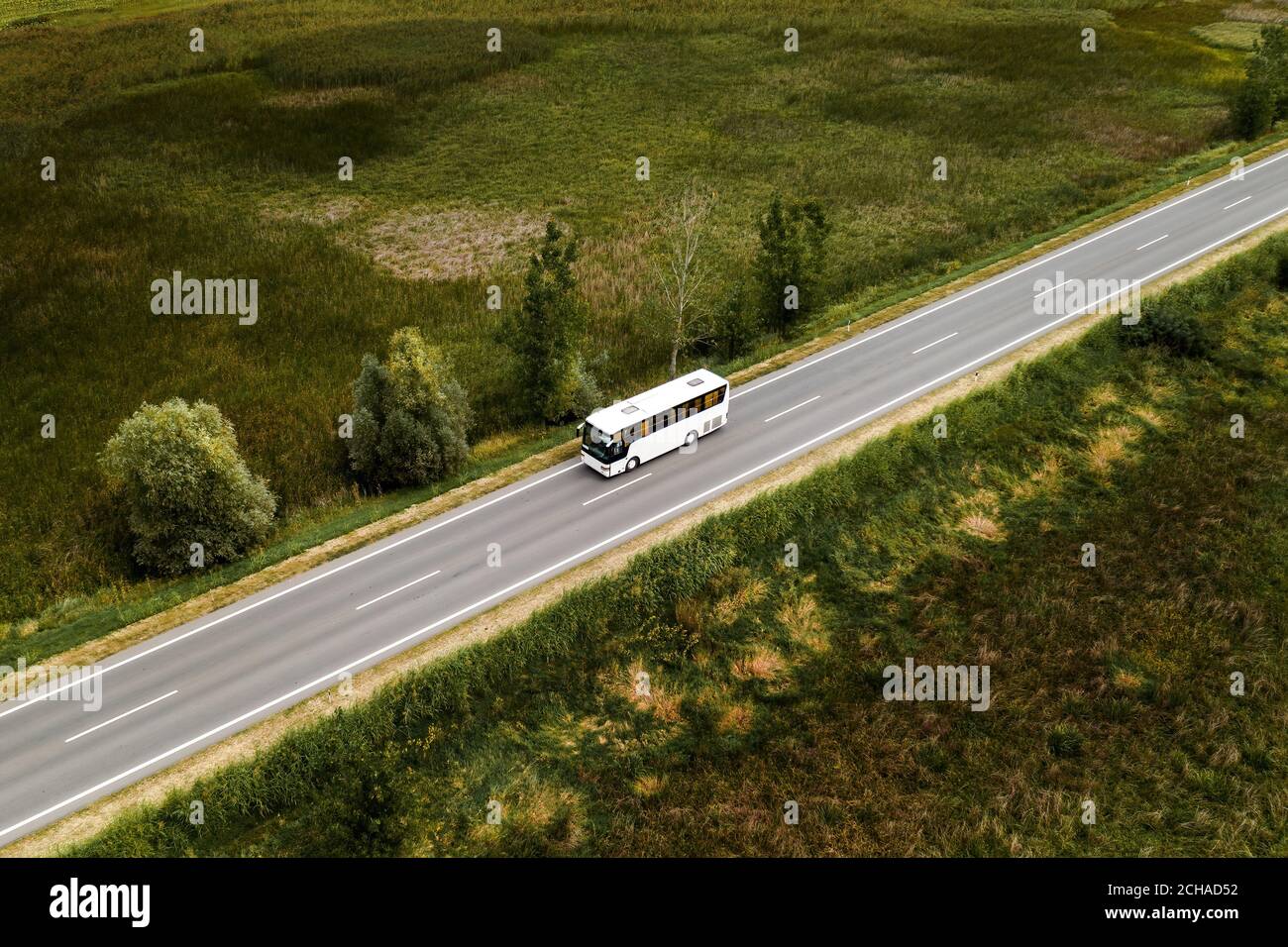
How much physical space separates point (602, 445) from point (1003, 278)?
94.4 ft

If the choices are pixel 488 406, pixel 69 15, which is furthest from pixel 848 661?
pixel 69 15

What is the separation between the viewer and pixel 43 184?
7238cm

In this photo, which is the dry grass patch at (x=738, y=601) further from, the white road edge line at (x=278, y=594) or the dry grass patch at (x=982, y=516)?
the white road edge line at (x=278, y=594)

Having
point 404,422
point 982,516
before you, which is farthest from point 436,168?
point 982,516

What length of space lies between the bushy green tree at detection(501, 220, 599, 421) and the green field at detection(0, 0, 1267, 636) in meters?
3.18

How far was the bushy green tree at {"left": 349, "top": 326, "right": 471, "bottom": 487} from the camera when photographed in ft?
123

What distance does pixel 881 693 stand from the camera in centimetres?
2916

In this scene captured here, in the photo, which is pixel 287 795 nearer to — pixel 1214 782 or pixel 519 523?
pixel 519 523

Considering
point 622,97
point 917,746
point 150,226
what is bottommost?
point 917,746

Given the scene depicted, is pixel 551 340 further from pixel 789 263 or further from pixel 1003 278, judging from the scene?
pixel 1003 278

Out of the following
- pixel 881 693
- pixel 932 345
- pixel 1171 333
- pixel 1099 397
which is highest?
pixel 1171 333

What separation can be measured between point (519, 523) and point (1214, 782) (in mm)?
23923

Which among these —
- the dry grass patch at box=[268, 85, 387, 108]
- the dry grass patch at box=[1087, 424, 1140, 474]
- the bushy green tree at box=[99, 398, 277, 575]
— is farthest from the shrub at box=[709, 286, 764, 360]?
the dry grass patch at box=[268, 85, 387, 108]

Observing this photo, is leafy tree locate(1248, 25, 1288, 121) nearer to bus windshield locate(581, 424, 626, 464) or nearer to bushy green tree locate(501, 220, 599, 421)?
bushy green tree locate(501, 220, 599, 421)
